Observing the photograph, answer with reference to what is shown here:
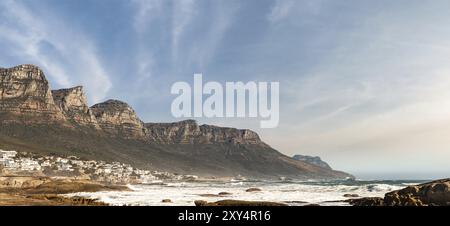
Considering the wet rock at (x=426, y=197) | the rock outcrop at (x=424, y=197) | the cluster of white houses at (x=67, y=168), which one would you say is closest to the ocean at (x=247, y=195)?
the rock outcrop at (x=424, y=197)

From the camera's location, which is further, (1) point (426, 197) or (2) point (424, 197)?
(2) point (424, 197)

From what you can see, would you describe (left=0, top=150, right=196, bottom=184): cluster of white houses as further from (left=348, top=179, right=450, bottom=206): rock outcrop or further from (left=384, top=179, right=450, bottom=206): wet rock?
(left=384, top=179, right=450, bottom=206): wet rock

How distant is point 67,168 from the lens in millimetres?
154625

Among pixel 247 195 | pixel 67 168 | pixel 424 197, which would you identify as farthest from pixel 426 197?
pixel 67 168

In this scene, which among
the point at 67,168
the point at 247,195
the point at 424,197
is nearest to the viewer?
the point at 424,197

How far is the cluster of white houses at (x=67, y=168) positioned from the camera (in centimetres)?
13650

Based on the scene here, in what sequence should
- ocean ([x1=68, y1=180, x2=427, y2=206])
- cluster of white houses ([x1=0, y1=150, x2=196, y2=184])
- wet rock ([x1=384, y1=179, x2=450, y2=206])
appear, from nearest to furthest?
wet rock ([x1=384, y1=179, x2=450, y2=206]) → ocean ([x1=68, y1=180, x2=427, y2=206]) → cluster of white houses ([x1=0, y1=150, x2=196, y2=184])

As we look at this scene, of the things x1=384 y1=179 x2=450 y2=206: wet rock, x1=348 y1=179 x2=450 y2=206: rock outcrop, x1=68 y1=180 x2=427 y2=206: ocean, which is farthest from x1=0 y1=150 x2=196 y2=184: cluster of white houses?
x1=384 y1=179 x2=450 y2=206: wet rock

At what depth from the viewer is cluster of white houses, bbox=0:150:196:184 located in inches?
5374

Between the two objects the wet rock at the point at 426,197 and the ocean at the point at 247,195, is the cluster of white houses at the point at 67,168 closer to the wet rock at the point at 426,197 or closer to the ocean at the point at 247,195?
the ocean at the point at 247,195

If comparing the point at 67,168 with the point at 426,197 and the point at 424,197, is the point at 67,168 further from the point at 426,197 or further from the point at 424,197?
the point at 426,197

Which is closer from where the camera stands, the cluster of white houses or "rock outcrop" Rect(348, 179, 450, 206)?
"rock outcrop" Rect(348, 179, 450, 206)

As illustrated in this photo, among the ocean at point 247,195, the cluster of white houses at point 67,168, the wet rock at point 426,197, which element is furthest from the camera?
the cluster of white houses at point 67,168
